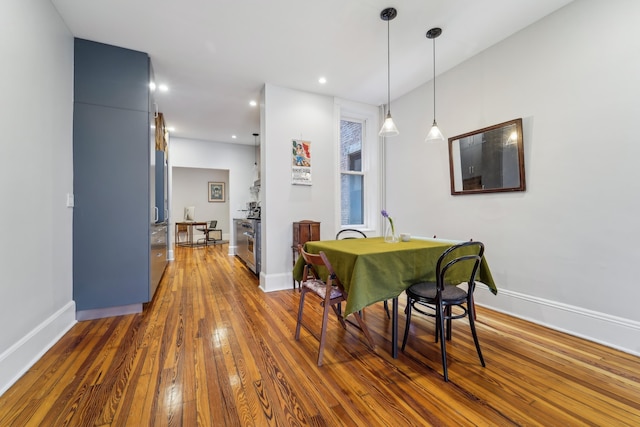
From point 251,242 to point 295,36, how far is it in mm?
3124

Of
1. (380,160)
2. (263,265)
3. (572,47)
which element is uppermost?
(572,47)

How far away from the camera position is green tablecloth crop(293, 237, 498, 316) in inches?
68.9

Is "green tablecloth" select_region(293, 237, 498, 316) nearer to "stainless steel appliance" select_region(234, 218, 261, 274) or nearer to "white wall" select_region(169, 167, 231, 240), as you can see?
"stainless steel appliance" select_region(234, 218, 261, 274)

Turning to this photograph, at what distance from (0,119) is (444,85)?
4156 millimetres

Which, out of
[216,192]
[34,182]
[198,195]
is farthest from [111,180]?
[216,192]

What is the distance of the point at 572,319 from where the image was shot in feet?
7.43

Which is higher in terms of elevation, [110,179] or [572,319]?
[110,179]

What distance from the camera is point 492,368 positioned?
1787 millimetres

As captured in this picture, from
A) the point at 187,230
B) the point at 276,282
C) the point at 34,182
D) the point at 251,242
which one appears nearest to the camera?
the point at 34,182

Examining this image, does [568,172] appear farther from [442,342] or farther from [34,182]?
[34,182]

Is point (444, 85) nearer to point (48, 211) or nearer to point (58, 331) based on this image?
point (48, 211)

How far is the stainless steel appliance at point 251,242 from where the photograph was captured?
4180 mm

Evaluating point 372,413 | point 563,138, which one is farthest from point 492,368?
point 563,138

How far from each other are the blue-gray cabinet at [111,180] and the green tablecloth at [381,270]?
6.97ft
